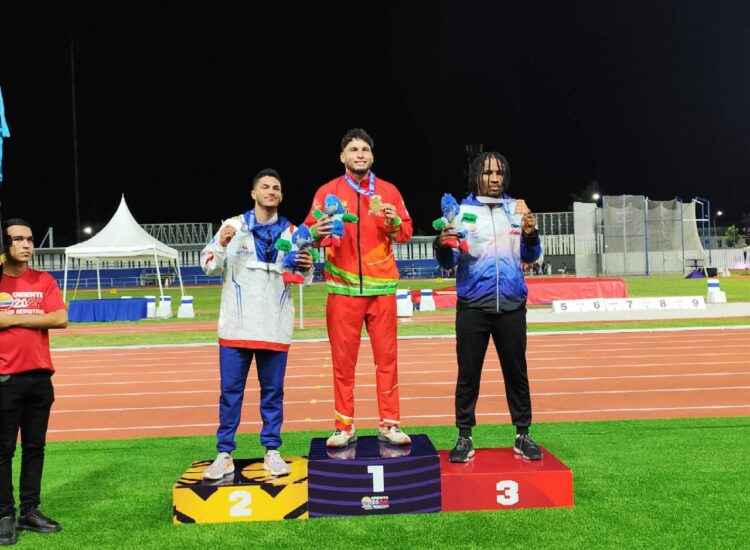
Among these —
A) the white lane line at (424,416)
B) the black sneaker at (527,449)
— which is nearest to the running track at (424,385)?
the white lane line at (424,416)

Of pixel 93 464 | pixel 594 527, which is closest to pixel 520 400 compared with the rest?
pixel 594 527

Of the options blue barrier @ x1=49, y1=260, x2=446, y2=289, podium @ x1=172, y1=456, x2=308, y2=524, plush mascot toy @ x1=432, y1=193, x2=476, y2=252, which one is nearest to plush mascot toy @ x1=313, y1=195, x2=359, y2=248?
plush mascot toy @ x1=432, y1=193, x2=476, y2=252

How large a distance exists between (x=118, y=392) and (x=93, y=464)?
3.54m

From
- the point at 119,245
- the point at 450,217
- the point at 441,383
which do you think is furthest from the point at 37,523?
the point at 119,245

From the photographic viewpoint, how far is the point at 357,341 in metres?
4.25

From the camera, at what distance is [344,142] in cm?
429

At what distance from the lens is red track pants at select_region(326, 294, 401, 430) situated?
165 inches

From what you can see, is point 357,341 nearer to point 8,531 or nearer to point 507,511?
point 507,511

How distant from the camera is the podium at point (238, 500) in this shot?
3807 mm

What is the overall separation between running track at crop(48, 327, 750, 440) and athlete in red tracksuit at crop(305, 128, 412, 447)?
7.60 feet

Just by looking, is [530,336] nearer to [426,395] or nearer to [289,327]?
[426,395]

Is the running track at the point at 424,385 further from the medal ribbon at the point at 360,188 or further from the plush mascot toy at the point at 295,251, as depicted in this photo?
the medal ribbon at the point at 360,188

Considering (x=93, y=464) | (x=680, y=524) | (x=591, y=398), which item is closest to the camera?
(x=680, y=524)

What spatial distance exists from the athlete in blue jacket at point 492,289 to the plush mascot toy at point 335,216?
24.6 inches
